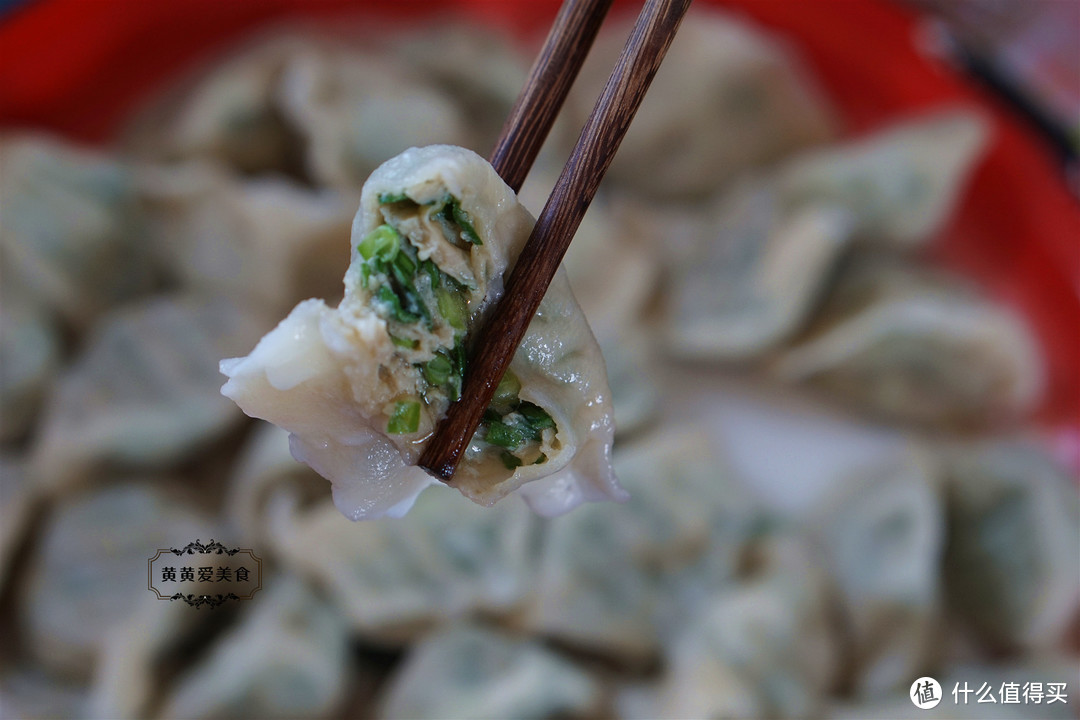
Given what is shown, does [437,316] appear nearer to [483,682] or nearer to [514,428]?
[514,428]

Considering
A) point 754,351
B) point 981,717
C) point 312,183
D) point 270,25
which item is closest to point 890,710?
point 981,717

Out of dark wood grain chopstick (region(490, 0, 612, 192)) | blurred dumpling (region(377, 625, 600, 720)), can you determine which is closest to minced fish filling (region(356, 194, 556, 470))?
dark wood grain chopstick (region(490, 0, 612, 192))

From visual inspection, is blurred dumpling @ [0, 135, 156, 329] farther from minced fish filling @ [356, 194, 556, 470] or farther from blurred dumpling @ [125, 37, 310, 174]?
minced fish filling @ [356, 194, 556, 470]

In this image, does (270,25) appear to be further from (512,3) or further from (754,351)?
(754,351)

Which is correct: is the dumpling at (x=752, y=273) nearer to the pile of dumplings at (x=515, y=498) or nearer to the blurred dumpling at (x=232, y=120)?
the pile of dumplings at (x=515, y=498)
